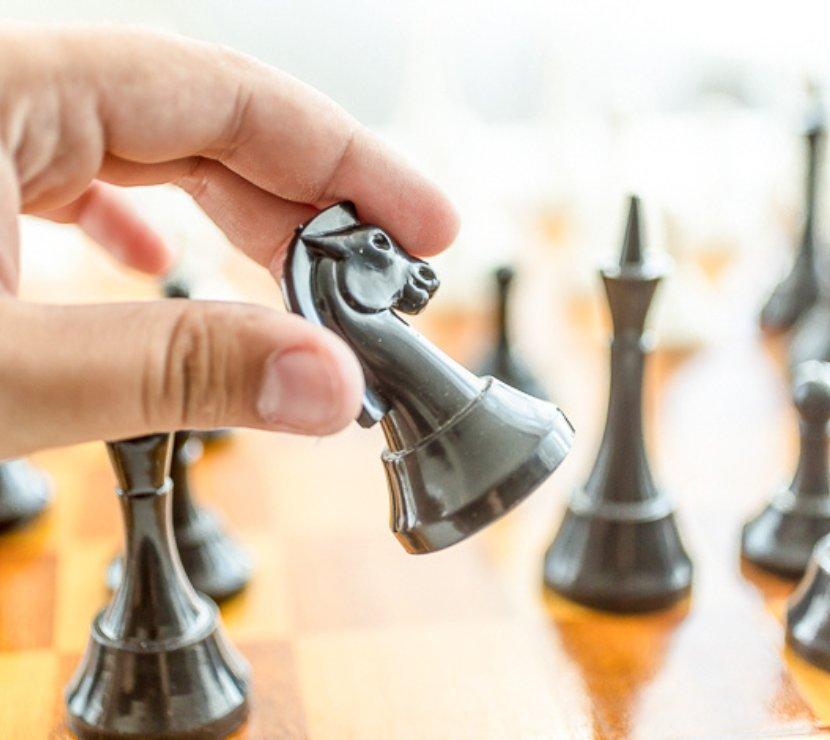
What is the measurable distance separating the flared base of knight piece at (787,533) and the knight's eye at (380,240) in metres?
0.42

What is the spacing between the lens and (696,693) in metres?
0.85

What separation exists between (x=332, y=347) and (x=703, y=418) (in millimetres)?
696

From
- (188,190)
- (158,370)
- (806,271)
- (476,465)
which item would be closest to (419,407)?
(476,465)

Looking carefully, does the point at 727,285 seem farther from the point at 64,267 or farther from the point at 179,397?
the point at 179,397

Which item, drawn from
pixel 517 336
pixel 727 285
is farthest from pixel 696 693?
pixel 727 285

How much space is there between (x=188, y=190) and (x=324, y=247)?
0.21 metres

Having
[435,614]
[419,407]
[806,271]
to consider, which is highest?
[419,407]

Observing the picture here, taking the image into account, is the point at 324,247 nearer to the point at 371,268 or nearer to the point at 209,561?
the point at 371,268

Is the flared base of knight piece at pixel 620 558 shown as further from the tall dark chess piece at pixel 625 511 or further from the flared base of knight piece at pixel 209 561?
the flared base of knight piece at pixel 209 561

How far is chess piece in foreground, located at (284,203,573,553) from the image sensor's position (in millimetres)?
689

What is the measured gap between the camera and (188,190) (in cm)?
88

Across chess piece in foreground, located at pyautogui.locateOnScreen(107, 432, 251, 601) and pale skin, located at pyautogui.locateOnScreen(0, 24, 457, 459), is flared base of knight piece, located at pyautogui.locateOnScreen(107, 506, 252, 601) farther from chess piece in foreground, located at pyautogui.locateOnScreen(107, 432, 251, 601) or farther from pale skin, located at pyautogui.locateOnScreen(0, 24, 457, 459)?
pale skin, located at pyautogui.locateOnScreen(0, 24, 457, 459)

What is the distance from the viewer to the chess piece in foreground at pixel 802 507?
0.98 metres

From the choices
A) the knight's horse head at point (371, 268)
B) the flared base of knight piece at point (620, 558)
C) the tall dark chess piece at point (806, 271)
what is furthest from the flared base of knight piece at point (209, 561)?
the tall dark chess piece at point (806, 271)
